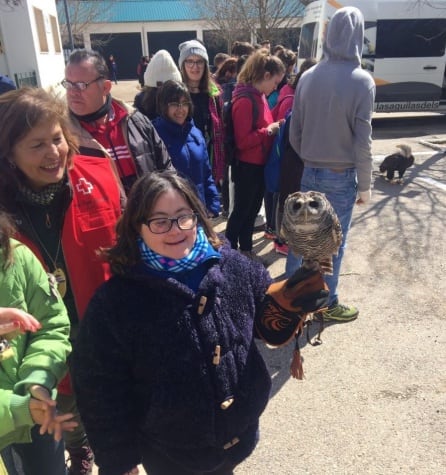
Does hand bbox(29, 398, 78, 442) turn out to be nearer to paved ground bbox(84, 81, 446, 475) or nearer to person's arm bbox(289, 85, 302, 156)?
paved ground bbox(84, 81, 446, 475)

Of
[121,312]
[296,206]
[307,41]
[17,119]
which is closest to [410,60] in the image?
[307,41]

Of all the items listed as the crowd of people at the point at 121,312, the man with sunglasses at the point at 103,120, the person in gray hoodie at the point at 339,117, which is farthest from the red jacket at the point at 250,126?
the crowd of people at the point at 121,312

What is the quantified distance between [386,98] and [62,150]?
11.0m

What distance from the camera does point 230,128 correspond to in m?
4.02

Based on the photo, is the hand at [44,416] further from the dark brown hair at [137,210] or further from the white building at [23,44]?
the white building at [23,44]

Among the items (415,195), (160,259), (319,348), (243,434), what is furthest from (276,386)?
(415,195)

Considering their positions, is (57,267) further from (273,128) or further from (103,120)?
(273,128)

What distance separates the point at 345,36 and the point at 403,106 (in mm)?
9443

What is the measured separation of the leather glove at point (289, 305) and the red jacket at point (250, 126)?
2.55 meters

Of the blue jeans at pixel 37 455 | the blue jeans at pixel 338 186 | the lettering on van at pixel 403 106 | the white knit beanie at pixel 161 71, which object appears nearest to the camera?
the blue jeans at pixel 37 455

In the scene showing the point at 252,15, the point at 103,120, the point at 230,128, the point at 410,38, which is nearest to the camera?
the point at 103,120

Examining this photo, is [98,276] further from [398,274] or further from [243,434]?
[398,274]

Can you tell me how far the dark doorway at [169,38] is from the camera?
32188 mm

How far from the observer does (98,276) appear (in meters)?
1.88
